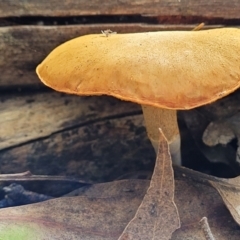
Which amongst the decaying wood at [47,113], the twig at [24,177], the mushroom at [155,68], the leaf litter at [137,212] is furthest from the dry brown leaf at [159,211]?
the decaying wood at [47,113]

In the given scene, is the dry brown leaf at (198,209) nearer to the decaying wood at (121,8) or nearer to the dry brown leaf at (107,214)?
the dry brown leaf at (107,214)

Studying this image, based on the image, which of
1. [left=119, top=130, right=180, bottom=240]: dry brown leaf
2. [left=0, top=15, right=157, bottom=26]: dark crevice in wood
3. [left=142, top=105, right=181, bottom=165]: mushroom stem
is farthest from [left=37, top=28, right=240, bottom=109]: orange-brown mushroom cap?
[left=0, top=15, right=157, bottom=26]: dark crevice in wood

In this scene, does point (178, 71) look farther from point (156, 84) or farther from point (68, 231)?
point (68, 231)

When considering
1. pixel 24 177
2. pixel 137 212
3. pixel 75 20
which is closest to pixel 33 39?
pixel 75 20

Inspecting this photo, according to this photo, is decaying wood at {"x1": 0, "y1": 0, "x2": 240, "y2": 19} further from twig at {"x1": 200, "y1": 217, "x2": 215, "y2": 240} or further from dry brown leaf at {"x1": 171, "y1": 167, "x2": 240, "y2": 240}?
twig at {"x1": 200, "y1": 217, "x2": 215, "y2": 240}

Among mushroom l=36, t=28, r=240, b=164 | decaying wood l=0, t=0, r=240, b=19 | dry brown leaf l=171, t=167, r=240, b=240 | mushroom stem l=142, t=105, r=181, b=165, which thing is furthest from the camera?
decaying wood l=0, t=0, r=240, b=19

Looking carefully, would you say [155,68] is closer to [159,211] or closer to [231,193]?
[159,211]
